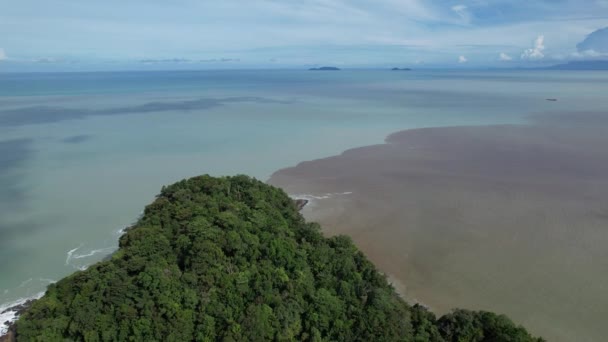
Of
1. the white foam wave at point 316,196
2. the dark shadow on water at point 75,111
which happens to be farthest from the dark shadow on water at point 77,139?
the white foam wave at point 316,196

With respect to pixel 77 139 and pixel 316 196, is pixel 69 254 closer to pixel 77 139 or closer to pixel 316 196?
pixel 316 196

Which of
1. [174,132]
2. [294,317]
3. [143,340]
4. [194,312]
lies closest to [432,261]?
[294,317]

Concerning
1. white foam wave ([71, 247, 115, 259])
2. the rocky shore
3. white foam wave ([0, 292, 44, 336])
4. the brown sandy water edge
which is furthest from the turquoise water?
the brown sandy water edge

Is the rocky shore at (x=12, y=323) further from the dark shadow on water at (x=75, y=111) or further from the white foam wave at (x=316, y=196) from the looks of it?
the dark shadow on water at (x=75, y=111)

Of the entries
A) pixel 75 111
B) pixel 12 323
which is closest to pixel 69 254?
pixel 12 323

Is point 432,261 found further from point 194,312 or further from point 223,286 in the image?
point 194,312
